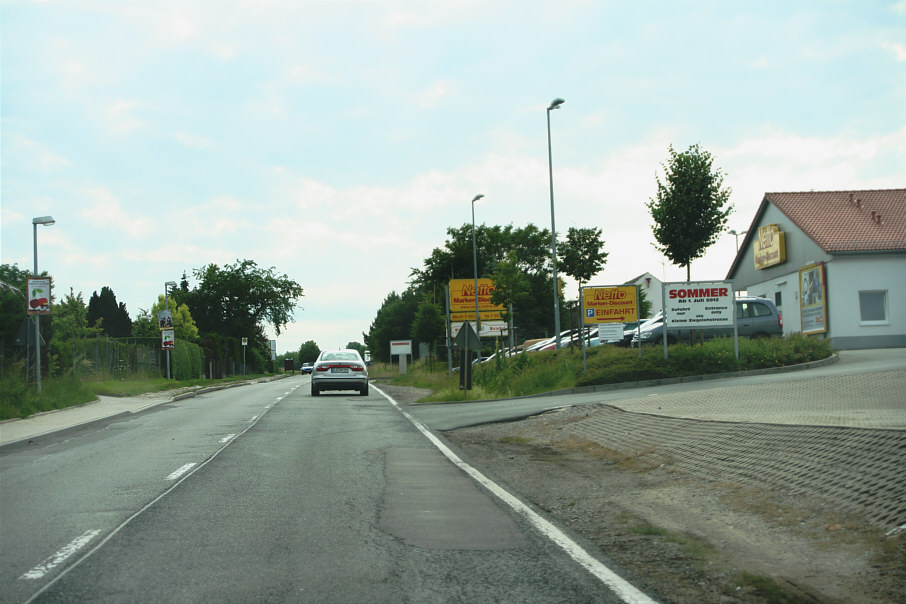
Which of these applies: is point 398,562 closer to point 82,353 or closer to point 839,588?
point 839,588

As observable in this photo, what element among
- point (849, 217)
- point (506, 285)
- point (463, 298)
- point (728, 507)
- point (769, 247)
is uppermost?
point (849, 217)

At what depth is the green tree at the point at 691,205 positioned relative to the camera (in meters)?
31.0

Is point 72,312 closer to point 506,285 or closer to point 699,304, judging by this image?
point 506,285

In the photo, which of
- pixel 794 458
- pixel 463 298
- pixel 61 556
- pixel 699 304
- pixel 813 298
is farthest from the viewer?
pixel 463 298

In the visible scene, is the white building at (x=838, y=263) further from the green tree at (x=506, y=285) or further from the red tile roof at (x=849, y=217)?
the green tree at (x=506, y=285)

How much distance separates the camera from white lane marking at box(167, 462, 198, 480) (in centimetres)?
911

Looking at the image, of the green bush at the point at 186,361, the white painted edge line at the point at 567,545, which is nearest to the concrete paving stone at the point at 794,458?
the white painted edge line at the point at 567,545

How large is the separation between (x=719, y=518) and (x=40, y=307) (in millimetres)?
19471

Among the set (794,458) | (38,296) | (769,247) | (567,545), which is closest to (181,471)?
(567,545)

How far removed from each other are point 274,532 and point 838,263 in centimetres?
3388

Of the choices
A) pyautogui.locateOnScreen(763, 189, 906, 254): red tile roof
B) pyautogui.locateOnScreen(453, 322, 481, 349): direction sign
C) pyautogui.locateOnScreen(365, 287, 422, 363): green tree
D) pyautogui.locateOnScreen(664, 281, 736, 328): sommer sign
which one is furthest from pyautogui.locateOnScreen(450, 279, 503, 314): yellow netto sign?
pyautogui.locateOnScreen(365, 287, 422, 363): green tree

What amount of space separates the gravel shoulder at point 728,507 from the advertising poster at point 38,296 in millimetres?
14551

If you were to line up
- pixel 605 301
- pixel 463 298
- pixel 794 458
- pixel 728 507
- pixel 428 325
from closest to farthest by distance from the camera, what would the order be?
1. pixel 728 507
2. pixel 794 458
3. pixel 605 301
4. pixel 463 298
5. pixel 428 325

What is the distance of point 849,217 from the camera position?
126ft
